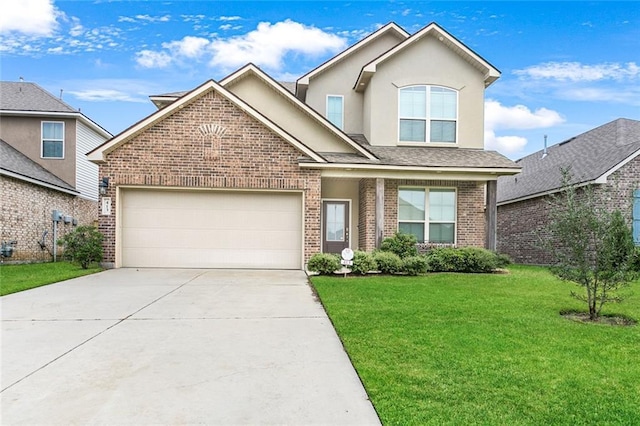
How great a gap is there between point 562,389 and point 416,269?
7774mm

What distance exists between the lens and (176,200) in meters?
12.6

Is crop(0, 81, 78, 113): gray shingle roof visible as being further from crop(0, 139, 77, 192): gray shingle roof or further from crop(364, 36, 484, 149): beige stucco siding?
crop(364, 36, 484, 149): beige stucco siding

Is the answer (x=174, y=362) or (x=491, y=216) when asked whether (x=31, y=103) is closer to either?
(x=174, y=362)

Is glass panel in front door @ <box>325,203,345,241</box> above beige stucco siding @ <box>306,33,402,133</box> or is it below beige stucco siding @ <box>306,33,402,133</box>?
below

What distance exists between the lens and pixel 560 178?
15.7m

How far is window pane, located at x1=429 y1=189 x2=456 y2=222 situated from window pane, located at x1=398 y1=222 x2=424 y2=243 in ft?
1.67

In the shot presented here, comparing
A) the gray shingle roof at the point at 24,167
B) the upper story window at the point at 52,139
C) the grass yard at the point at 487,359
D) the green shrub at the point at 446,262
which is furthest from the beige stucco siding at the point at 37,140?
the green shrub at the point at 446,262

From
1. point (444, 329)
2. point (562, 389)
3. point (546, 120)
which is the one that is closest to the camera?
point (562, 389)

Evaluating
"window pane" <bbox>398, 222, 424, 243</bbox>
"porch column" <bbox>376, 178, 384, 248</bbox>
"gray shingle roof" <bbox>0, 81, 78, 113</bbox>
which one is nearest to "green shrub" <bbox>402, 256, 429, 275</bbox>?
"porch column" <bbox>376, 178, 384, 248</bbox>

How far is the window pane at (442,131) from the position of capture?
1495cm

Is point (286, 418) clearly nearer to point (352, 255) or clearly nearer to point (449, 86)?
point (352, 255)

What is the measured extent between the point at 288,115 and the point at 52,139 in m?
11.0

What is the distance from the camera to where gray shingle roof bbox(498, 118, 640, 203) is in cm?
1534

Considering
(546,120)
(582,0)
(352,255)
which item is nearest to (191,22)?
(352,255)
